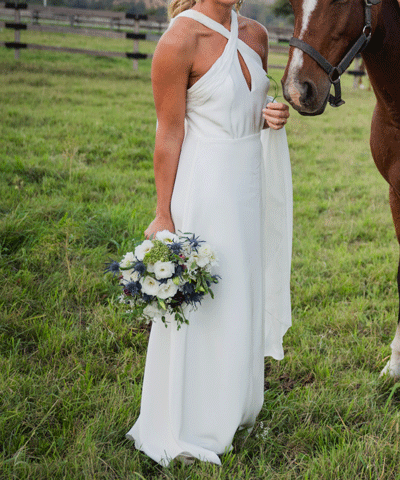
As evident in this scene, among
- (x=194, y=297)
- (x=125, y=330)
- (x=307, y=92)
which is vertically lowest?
(x=125, y=330)

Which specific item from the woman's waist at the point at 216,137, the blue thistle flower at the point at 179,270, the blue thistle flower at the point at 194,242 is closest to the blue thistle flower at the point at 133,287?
the blue thistle flower at the point at 179,270

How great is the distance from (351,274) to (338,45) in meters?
2.10

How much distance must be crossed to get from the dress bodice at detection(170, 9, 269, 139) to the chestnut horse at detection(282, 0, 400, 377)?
0.45 feet

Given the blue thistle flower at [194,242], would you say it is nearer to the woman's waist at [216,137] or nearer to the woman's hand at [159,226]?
the woman's hand at [159,226]

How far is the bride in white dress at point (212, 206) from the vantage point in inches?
68.9

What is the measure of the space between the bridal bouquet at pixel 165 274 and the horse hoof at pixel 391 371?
131 cm

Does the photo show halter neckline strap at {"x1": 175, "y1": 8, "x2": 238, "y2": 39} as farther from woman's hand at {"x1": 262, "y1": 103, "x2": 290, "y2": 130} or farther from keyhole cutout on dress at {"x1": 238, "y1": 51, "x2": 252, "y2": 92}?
woman's hand at {"x1": 262, "y1": 103, "x2": 290, "y2": 130}

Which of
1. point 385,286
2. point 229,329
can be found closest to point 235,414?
point 229,329

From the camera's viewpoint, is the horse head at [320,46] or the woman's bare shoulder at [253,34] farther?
the woman's bare shoulder at [253,34]

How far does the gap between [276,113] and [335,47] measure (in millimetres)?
371

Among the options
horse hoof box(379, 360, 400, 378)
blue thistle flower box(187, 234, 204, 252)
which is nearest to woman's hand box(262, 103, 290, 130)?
blue thistle flower box(187, 234, 204, 252)

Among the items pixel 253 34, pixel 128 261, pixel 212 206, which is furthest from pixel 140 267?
pixel 253 34

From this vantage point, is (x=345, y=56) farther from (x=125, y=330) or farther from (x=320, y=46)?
(x=125, y=330)

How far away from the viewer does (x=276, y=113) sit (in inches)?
72.8
